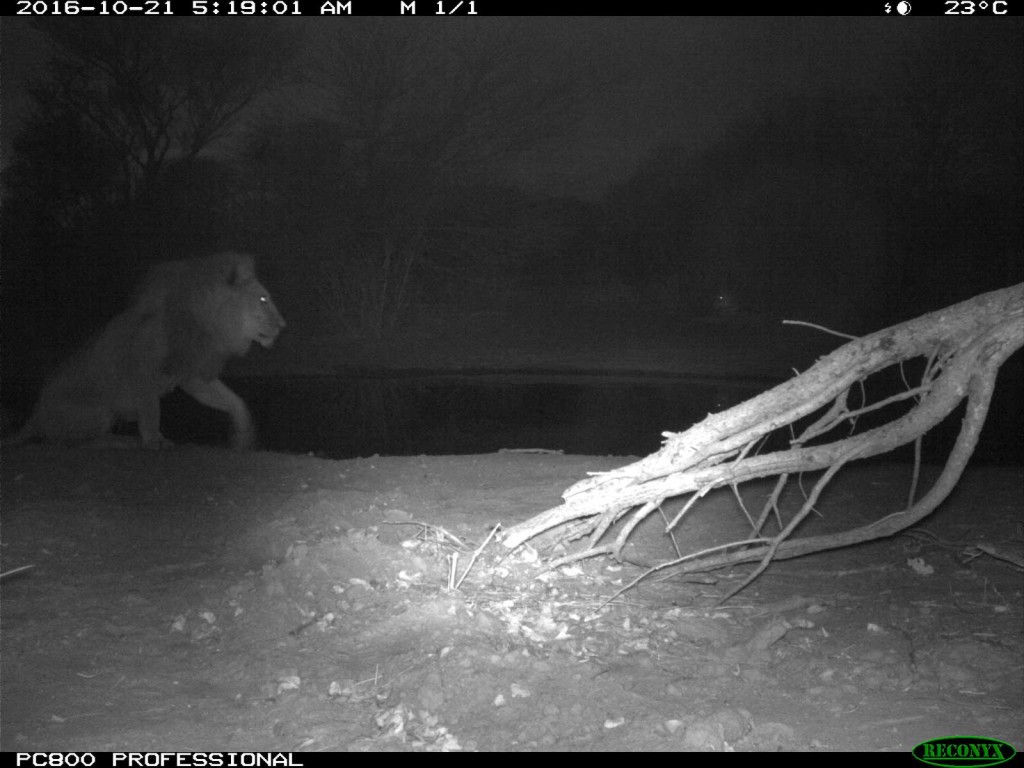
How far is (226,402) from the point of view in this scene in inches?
415

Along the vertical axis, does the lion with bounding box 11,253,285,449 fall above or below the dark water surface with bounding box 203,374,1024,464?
above

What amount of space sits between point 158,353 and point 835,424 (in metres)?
6.82

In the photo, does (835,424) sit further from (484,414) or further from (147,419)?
(484,414)

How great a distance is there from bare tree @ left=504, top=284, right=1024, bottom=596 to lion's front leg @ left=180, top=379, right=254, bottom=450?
5841 mm

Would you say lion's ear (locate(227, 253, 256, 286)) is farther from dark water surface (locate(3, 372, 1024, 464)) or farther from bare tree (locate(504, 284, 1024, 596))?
bare tree (locate(504, 284, 1024, 596))

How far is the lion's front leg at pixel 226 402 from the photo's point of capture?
1036cm

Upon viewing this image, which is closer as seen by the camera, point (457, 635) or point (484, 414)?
point (457, 635)

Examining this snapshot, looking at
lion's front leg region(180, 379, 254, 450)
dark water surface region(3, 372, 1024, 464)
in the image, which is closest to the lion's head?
lion's front leg region(180, 379, 254, 450)

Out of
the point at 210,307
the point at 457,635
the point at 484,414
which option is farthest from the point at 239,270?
the point at 457,635

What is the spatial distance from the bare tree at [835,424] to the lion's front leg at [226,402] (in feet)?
19.2

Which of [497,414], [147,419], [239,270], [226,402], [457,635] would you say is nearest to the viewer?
[457,635]

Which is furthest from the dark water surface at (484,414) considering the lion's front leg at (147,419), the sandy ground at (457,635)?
the sandy ground at (457,635)

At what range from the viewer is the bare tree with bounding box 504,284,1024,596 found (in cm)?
500

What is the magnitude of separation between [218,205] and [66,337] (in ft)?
19.9
